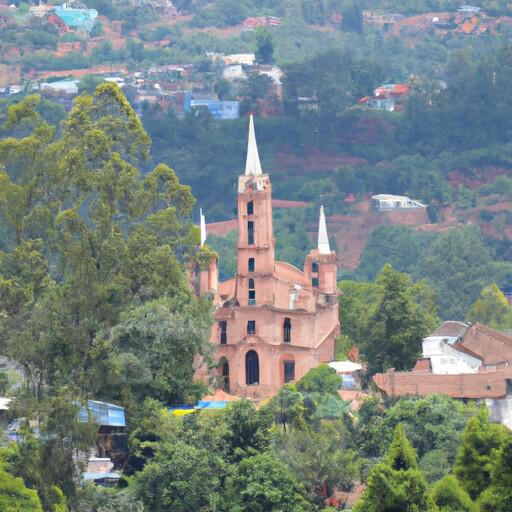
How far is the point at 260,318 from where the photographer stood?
71312 millimetres

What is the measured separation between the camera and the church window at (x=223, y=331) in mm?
71000

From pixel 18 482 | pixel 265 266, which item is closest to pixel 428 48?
pixel 265 266

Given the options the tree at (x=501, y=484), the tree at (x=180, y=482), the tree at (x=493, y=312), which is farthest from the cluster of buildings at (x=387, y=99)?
the tree at (x=501, y=484)

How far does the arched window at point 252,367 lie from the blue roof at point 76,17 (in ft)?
313

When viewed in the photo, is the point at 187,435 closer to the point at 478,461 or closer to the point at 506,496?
the point at 478,461

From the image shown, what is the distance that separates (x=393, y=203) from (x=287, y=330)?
185ft

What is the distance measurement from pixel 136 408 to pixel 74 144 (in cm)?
794

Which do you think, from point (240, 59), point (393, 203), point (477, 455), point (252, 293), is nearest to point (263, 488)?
point (477, 455)

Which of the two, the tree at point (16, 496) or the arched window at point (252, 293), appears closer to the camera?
the tree at point (16, 496)

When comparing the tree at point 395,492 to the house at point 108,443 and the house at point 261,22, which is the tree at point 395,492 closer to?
the house at point 108,443

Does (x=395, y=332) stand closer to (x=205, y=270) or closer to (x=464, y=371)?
(x=464, y=371)

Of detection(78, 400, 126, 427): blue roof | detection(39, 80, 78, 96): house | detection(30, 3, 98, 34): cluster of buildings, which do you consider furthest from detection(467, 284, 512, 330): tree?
detection(30, 3, 98, 34): cluster of buildings

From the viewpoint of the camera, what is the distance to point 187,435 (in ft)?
178

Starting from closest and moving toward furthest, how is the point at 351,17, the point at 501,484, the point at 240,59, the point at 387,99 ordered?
the point at 501,484, the point at 387,99, the point at 240,59, the point at 351,17
